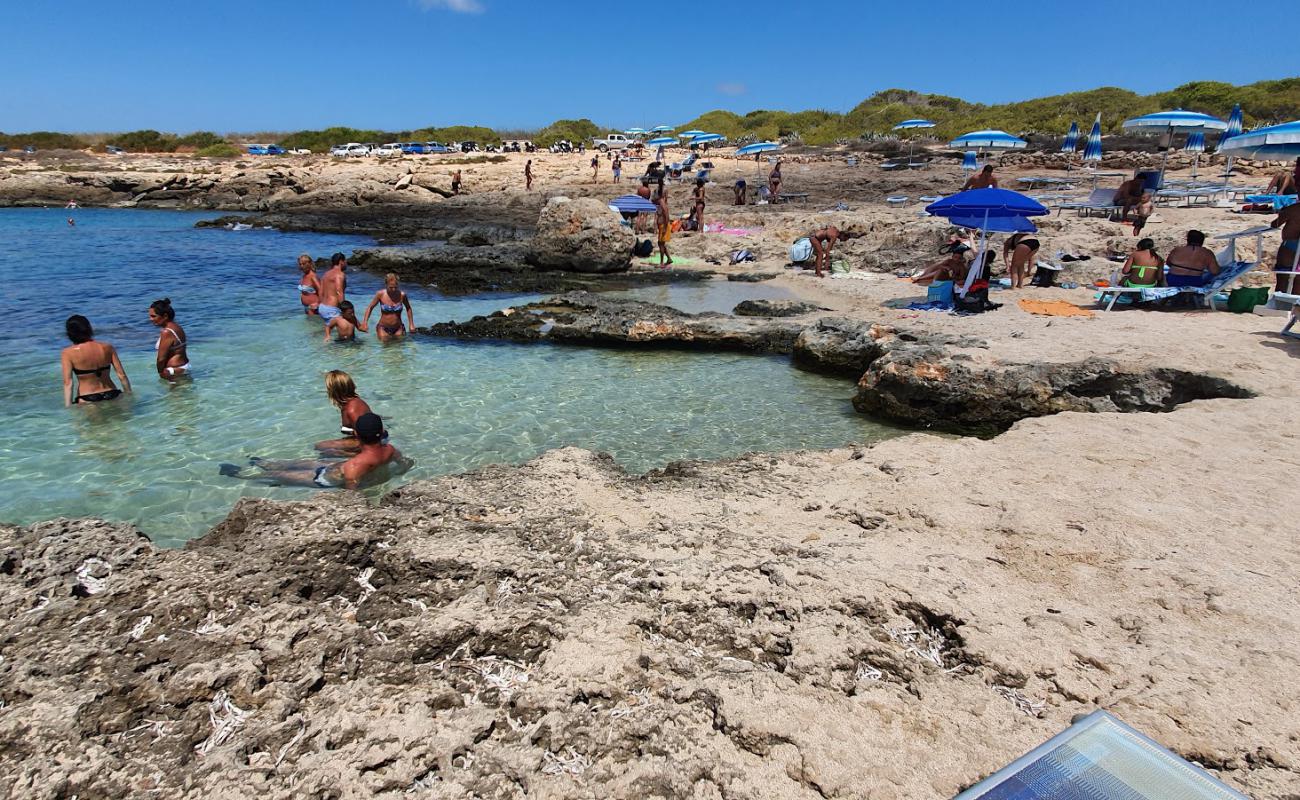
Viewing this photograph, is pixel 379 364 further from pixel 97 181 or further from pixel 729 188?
pixel 97 181

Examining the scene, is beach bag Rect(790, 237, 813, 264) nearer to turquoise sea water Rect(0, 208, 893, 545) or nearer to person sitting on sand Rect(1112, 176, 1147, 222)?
turquoise sea water Rect(0, 208, 893, 545)

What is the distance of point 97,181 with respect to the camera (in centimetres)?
3762

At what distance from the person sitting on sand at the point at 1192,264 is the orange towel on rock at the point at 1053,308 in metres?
1.28

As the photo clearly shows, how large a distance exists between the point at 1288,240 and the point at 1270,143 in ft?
4.76

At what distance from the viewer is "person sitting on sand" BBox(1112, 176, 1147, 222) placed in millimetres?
14656

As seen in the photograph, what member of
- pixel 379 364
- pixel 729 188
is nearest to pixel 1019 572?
pixel 379 364

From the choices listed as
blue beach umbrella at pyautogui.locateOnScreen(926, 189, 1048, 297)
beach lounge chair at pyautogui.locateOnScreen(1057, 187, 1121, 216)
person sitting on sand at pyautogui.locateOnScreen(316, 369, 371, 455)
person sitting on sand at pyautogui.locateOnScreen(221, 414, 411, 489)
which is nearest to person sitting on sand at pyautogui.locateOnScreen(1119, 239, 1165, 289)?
blue beach umbrella at pyautogui.locateOnScreen(926, 189, 1048, 297)

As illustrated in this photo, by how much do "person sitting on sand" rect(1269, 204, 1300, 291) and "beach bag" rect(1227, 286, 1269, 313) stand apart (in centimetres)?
17

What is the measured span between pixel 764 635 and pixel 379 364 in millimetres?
7365

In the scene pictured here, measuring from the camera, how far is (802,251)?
15.2 meters

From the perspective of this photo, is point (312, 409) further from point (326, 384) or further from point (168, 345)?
point (168, 345)

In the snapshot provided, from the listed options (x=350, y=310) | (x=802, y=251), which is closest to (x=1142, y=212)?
(x=802, y=251)

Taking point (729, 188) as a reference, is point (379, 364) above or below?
below

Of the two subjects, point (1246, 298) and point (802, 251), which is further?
point (802, 251)
